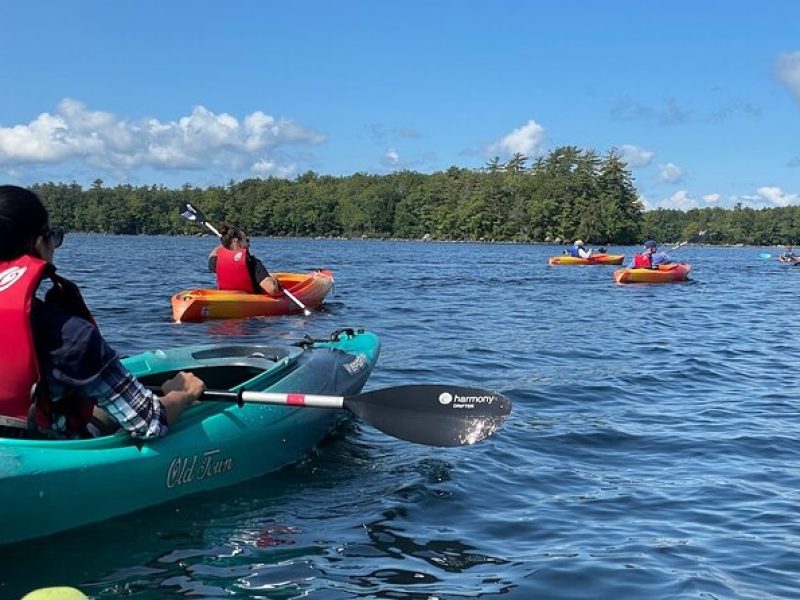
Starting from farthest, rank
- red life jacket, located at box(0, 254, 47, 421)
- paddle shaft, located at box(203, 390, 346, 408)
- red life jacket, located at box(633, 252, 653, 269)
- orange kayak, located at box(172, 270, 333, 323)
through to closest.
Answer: red life jacket, located at box(633, 252, 653, 269) < orange kayak, located at box(172, 270, 333, 323) < paddle shaft, located at box(203, 390, 346, 408) < red life jacket, located at box(0, 254, 47, 421)

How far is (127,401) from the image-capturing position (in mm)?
3834

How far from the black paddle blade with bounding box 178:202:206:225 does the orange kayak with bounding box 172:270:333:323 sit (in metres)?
1.97

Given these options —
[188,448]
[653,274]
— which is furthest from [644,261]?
[188,448]

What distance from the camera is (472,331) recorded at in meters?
13.0

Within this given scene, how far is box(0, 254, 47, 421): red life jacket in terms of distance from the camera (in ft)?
11.0

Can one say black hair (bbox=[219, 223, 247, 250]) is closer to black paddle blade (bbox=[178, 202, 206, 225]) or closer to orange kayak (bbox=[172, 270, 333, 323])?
orange kayak (bbox=[172, 270, 333, 323])

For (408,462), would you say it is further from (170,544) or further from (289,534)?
(170,544)

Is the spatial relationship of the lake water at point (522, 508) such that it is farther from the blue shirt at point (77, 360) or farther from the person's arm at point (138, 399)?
the blue shirt at point (77, 360)

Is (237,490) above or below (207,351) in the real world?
below

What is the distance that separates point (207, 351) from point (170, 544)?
83.2 inches

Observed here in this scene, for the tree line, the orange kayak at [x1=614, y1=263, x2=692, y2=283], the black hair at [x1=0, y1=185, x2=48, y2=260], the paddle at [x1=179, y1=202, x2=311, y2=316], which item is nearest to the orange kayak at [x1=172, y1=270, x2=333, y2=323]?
the paddle at [x1=179, y1=202, x2=311, y2=316]

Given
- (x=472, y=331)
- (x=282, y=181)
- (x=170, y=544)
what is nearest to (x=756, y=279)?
(x=472, y=331)

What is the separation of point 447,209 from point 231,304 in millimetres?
92978

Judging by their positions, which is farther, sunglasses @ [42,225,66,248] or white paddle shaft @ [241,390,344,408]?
white paddle shaft @ [241,390,344,408]
